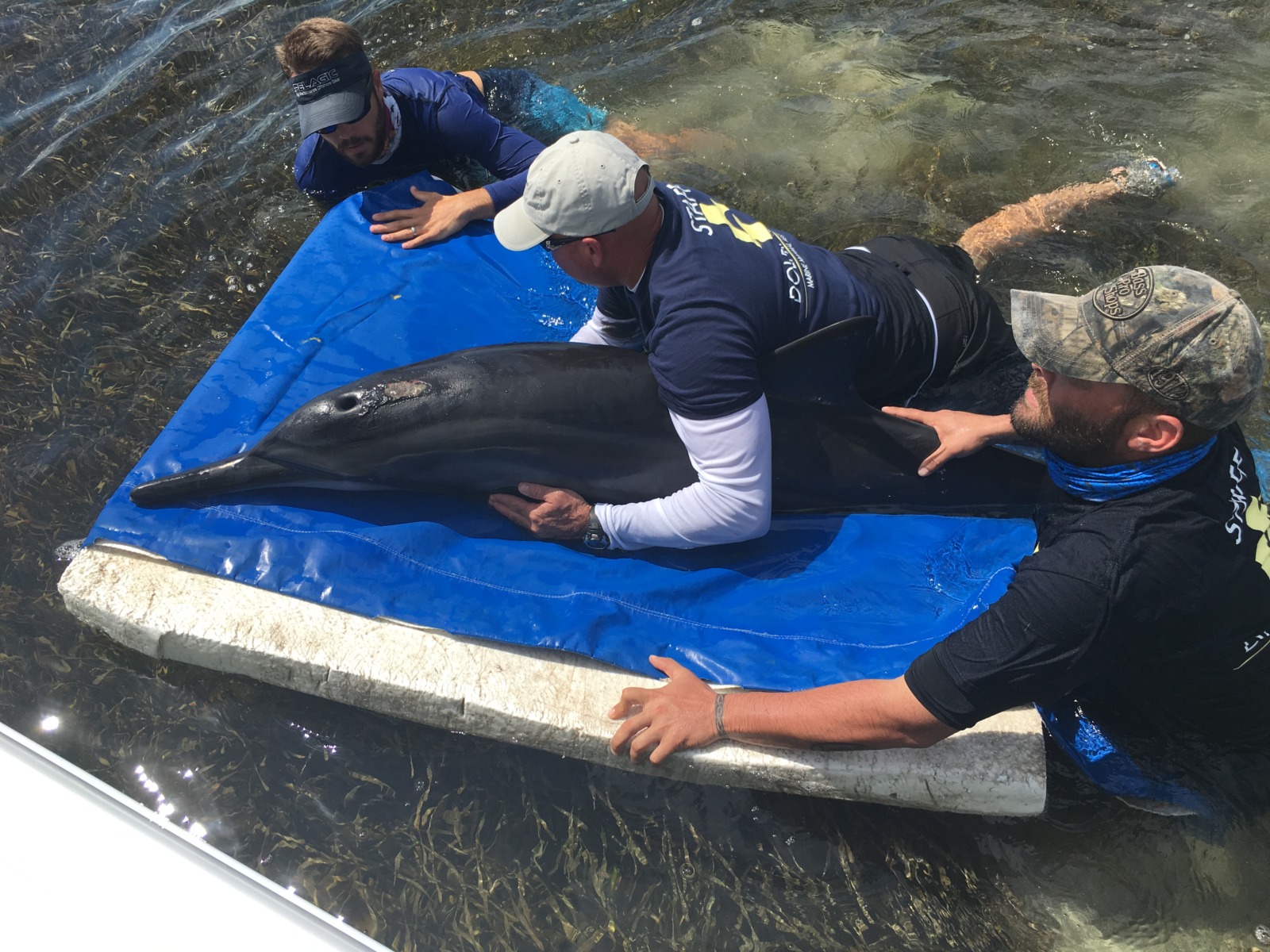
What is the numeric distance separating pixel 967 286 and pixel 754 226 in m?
1.16

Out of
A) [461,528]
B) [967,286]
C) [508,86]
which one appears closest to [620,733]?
[461,528]

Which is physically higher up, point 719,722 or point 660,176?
point 660,176

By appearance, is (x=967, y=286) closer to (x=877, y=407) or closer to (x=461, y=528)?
(x=877, y=407)

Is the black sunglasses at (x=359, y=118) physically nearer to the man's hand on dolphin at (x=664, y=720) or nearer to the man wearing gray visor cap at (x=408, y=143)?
the man wearing gray visor cap at (x=408, y=143)

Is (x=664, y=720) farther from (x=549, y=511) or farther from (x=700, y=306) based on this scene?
(x=700, y=306)

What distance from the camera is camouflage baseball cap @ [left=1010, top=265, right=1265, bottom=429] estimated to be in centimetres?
240

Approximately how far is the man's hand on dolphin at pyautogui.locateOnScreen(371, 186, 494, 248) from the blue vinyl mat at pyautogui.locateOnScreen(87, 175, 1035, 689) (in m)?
1.18

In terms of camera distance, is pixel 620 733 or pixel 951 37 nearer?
pixel 620 733

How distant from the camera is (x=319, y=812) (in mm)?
3492

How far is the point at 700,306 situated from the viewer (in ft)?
9.99

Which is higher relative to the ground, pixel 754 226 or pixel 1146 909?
pixel 754 226

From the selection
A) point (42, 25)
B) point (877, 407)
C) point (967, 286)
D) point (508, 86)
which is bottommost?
point (877, 407)

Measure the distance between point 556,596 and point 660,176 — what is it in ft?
11.4

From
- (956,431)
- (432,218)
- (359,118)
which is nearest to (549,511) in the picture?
(956,431)
